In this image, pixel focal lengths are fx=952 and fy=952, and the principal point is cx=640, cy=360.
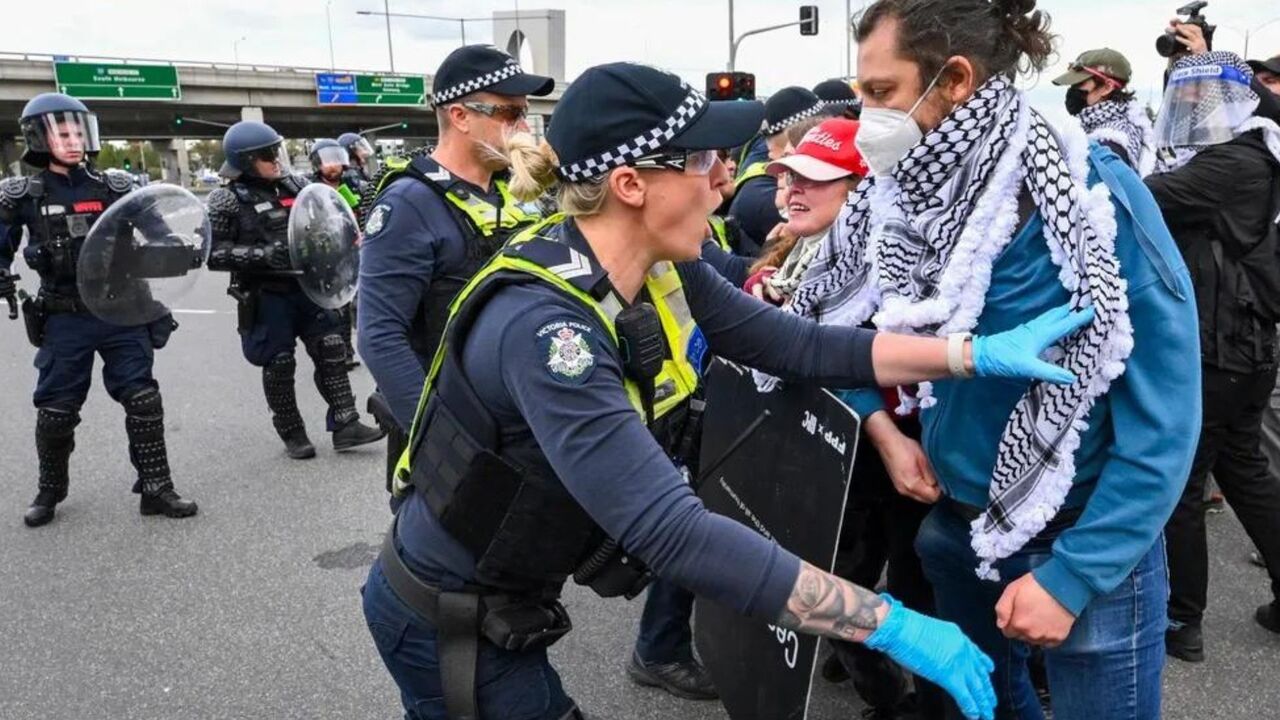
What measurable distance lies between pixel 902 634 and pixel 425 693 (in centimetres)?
98

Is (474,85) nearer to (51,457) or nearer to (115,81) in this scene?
(51,457)

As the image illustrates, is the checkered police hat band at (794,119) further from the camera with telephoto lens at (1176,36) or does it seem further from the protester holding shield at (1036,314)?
the protester holding shield at (1036,314)

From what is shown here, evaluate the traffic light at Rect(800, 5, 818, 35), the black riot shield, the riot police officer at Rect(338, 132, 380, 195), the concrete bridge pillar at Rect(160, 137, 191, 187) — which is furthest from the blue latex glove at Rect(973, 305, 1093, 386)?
the concrete bridge pillar at Rect(160, 137, 191, 187)

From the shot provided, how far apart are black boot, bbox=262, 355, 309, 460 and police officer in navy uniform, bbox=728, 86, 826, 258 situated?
3064mm

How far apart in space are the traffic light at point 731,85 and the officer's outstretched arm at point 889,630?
10.4m

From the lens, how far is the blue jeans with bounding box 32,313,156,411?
4.69 meters

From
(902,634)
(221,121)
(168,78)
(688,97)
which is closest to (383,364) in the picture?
(688,97)

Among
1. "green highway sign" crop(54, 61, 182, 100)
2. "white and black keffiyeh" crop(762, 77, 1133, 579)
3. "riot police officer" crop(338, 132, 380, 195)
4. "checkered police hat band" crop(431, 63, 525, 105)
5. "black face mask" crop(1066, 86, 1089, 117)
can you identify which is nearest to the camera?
"white and black keffiyeh" crop(762, 77, 1133, 579)

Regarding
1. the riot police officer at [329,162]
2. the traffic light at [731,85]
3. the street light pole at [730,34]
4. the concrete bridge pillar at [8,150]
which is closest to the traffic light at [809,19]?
the street light pole at [730,34]

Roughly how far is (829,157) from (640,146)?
1315 mm

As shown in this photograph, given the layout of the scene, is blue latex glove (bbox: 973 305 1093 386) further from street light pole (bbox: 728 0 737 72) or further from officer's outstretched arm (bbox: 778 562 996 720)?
street light pole (bbox: 728 0 737 72)

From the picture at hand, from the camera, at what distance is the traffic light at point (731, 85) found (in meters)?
11.3

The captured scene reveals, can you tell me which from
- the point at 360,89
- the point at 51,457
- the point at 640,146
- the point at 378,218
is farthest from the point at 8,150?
the point at 640,146

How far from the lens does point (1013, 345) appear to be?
164cm
